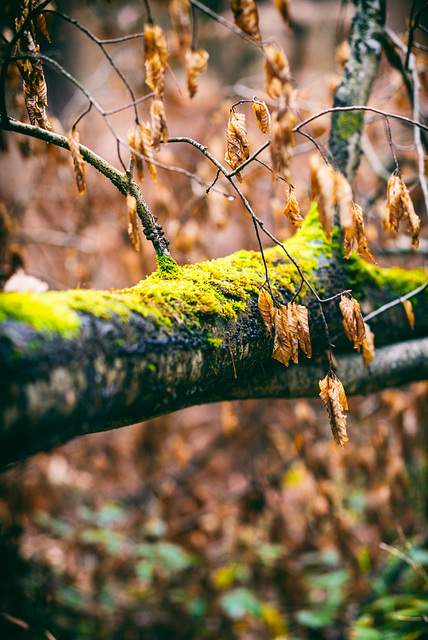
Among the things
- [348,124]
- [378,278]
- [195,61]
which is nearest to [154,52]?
[195,61]

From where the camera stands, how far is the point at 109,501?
4.75 meters

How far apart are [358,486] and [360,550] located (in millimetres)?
1487

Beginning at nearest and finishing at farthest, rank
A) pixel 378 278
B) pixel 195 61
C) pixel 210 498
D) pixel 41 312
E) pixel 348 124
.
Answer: pixel 41 312 → pixel 195 61 → pixel 378 278 → pixel 348 124 → pixel 210 498

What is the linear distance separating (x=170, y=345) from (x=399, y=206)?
951 millimetres

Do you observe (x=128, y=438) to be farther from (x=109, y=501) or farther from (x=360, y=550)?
(x=360, y=550)

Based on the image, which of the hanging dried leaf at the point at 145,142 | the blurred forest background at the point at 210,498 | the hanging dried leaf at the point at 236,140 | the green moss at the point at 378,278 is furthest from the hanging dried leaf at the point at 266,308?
the blurred forest background at the point at 210,498

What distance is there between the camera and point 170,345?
3.70ft

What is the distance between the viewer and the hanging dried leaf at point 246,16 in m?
1.13

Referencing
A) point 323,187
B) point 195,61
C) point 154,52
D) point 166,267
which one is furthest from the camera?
point 166,267

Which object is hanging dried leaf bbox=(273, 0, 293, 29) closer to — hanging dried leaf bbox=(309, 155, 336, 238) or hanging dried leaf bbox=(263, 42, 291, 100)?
hanging dried leaf bbox=(263, 42, 291, 100)

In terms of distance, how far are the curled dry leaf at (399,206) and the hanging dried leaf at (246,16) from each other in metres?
0.66

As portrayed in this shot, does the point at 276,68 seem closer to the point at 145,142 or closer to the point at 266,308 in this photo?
the point at 145,142

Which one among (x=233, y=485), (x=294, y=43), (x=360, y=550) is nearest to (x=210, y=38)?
(x=294, y=43)

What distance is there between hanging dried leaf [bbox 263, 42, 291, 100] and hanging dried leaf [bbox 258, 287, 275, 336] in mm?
606
